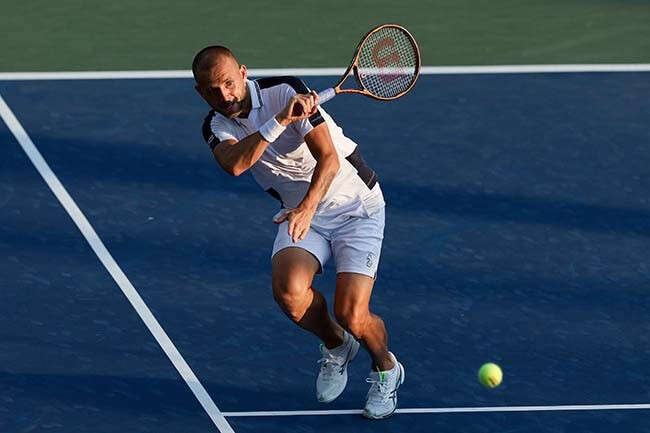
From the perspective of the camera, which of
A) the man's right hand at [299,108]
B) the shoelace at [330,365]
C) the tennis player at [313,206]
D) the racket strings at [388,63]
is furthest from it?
the racket strings at [388,63]

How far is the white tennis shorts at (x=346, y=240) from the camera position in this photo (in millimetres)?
7719

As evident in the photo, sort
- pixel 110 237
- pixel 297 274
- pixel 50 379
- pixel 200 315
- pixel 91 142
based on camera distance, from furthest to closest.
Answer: pixel 91 142, pixel 110 237, pixel 200 315, pixel 50 379, pixel 297 274

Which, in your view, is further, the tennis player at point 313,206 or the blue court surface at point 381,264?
the blue court surface at point 381,264

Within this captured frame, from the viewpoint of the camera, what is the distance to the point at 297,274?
7609 mm

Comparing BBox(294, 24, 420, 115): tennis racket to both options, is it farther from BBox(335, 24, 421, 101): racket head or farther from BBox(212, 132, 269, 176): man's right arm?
BBox(212, 132, 269, 176): man's right arm

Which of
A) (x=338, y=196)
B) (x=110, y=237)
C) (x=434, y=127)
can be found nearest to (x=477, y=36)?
Answer: (x=434, y=127)

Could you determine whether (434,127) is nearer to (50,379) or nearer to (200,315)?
(200,315)

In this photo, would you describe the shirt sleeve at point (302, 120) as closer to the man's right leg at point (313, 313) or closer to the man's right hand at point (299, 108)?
the man's right hand at point (299, 108)

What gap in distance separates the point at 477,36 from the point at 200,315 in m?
5.14

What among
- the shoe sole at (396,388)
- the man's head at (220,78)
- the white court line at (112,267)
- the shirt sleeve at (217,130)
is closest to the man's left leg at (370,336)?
the shoe sole at (396,388)

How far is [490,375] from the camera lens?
7973mm

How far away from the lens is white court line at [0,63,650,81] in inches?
480

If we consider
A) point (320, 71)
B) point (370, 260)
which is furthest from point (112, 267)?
point (320, 71)

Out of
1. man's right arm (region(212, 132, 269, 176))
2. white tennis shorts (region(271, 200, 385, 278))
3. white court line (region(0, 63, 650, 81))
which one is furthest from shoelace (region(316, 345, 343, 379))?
white court line (region(0, 63, 650, 81))
